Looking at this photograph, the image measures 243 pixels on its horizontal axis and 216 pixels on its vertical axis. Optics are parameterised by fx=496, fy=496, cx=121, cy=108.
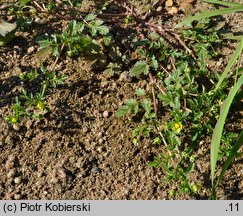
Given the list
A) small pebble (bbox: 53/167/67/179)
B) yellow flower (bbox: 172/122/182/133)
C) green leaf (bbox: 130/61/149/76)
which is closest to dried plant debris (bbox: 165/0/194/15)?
green leaf (bbox: 130/61/149/76)

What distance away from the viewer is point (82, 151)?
254cm

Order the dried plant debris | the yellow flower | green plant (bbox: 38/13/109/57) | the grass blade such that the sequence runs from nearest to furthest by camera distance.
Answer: the grass blade, the yellow flower, green plant (bbox: 38/13/109/57), the dried plant debris

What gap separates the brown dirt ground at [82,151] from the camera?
8.08 ft

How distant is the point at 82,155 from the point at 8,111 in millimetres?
460

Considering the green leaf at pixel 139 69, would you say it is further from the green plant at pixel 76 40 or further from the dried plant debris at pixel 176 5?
the dried plant debris at pixel 176 5

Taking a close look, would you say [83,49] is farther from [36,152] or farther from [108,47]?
[36,152]

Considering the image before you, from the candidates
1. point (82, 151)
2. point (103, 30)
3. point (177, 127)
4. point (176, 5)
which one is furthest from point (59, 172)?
point (176, 5)

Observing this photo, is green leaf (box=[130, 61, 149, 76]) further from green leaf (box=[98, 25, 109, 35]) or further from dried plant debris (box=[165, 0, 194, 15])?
dried plant debris (box=[165, 0, 194, 15])

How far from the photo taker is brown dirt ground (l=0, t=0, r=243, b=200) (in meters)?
2.46

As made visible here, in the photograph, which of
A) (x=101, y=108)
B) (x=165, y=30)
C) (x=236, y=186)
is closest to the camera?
(x=236, y=186)

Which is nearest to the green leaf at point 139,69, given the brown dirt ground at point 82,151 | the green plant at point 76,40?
the brown dirt ground at point 82,151

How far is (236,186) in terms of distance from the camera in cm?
248

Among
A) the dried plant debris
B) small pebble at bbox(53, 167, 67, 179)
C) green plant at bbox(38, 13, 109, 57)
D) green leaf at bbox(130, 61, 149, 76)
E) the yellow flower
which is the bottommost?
small pebble at bbox(53, 167, 67, 179)

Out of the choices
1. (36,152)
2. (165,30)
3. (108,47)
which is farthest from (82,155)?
(165,30)
